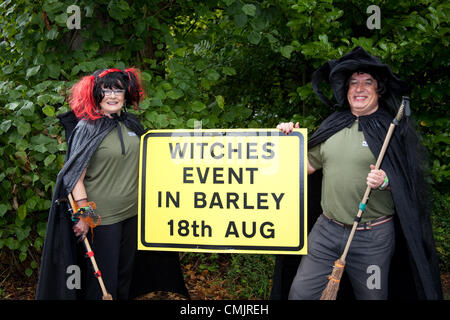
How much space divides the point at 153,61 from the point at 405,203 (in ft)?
8.96

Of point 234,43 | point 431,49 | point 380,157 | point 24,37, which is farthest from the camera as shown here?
point 234,43

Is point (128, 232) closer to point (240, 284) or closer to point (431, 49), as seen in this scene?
point (240, 284)

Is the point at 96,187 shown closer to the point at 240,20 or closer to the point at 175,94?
the point at 175,94

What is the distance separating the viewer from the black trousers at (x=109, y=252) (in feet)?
10.6

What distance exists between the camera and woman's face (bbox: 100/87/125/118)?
3207 millimetres

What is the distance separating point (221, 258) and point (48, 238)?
3.19 metres

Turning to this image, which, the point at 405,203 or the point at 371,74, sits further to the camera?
the point at 371,74

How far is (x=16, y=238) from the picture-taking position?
466cm

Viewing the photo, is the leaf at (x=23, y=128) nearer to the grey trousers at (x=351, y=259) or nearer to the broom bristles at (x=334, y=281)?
the grey trousers at (x=351, y=259)

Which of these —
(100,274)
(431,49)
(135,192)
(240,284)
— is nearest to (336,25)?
(431,49)

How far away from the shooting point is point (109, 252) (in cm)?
325

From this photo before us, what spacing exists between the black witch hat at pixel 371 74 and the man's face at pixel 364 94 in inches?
1.5

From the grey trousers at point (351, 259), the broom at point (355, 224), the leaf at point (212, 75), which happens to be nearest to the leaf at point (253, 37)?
the leaf at point (212, 75)

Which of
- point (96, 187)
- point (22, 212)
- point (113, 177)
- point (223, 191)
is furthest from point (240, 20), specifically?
point (22, 212)
